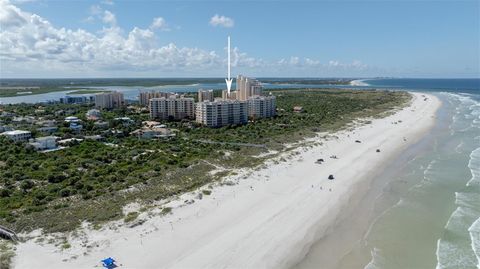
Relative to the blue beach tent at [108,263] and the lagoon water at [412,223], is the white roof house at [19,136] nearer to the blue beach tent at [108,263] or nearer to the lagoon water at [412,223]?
the blue beach tent at [108,263]

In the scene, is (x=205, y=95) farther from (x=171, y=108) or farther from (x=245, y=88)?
(x=171, y=108)

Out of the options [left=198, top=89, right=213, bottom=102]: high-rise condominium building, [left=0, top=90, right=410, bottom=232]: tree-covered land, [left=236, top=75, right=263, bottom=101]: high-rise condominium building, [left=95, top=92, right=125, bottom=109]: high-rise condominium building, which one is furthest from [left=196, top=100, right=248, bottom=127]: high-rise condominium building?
[left=95, top=92, right=125, bottom=109]: high-rise condominium building

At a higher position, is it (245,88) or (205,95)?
(245,88)

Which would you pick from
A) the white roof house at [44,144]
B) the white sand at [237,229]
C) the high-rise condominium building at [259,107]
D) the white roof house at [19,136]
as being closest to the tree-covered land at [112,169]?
the white roof house at [44,144]

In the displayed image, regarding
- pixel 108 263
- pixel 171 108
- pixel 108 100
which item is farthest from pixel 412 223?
pixel 108 100

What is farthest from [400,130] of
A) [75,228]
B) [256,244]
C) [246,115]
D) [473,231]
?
[75,228]

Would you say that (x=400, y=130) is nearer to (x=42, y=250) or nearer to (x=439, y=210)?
(x=439, y=210)
